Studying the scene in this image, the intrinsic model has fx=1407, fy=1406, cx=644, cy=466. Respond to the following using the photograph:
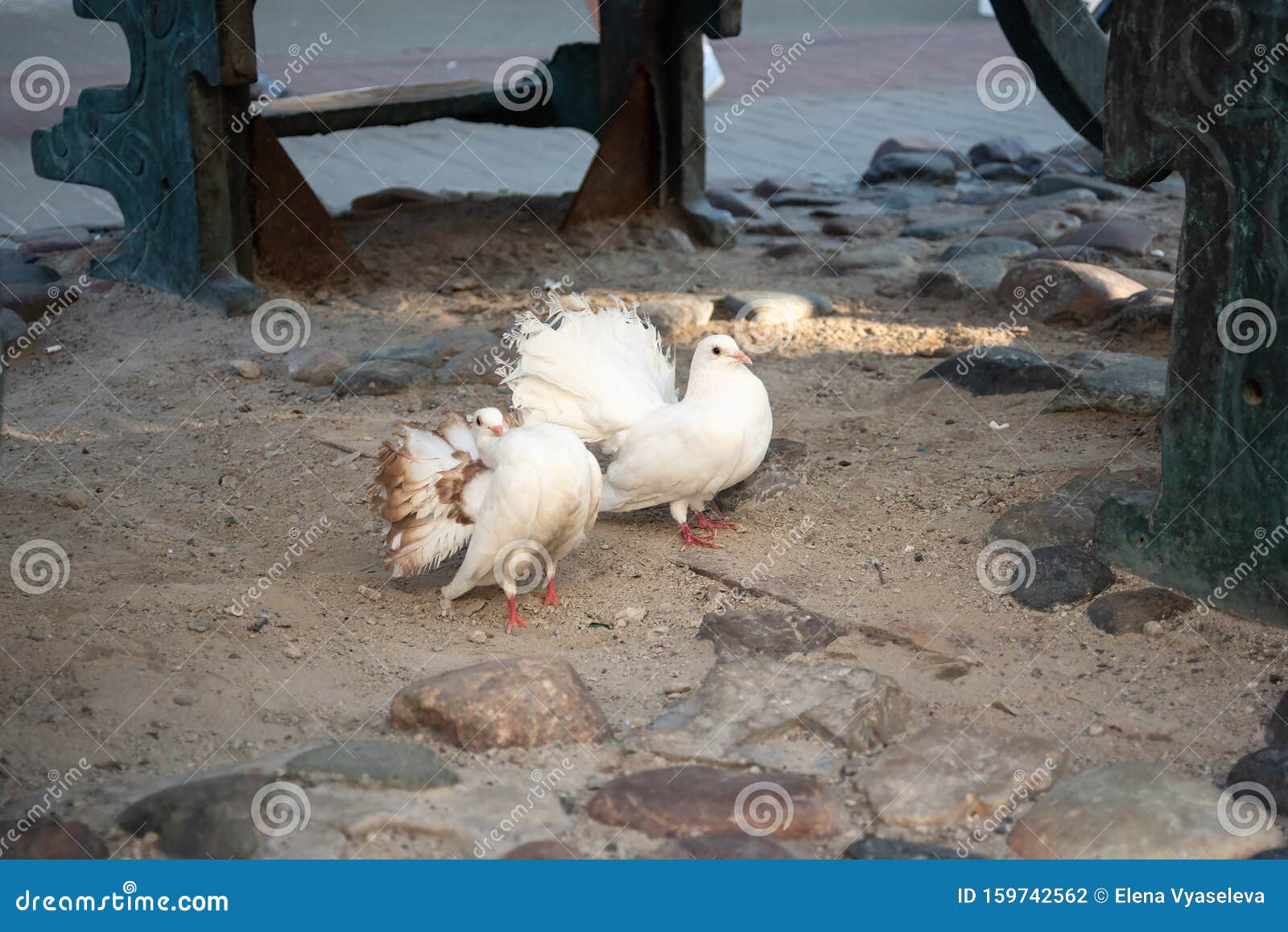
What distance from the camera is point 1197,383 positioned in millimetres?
3441

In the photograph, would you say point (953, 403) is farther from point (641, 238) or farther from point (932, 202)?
point (932, 202)

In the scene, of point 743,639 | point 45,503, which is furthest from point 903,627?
point 45,503

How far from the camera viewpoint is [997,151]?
32.1ft

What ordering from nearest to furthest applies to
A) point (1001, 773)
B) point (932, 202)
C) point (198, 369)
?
point (1001, 773)
point (198, 369)
point (932, 202)

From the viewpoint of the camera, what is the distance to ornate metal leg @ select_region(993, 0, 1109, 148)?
5914 mm

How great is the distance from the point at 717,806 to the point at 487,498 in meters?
1.17

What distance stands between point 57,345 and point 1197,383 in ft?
15.1

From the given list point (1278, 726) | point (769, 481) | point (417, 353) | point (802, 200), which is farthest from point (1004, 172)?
point (1278, 726)

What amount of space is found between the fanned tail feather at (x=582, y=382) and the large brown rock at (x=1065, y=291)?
2.45 m

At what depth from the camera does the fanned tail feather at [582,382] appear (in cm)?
410

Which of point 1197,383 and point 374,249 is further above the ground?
point 1197,383

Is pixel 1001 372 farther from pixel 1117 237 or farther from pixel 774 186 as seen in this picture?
pixel 774 186

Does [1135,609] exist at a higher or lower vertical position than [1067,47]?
lower

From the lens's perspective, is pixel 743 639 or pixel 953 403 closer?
pixel 743 639
